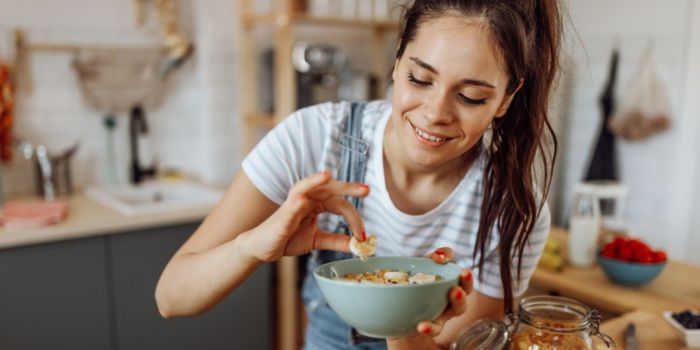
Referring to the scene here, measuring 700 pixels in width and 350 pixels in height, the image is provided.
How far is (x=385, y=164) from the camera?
1120 mm

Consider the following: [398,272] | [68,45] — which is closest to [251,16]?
[68,45]

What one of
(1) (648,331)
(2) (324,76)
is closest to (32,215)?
(2) (324,76)

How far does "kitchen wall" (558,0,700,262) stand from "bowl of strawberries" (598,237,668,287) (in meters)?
1.06

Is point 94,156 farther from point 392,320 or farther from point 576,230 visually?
point 392,320

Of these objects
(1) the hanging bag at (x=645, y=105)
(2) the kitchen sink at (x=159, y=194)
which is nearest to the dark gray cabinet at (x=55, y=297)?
(2) the kitchen sink at (x=159, y=194)

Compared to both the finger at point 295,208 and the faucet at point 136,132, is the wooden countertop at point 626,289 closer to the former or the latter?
the finger at point 295,208

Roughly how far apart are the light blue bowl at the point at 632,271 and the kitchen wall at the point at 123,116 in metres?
1.78

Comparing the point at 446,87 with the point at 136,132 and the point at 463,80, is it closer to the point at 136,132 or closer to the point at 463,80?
A: the point at 463,80

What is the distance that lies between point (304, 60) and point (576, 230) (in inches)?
55.5

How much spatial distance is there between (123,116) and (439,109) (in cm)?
214

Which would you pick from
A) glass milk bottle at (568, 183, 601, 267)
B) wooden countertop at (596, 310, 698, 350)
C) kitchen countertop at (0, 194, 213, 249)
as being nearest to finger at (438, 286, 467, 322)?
wooden countertop at (596, 310, 698, 350)

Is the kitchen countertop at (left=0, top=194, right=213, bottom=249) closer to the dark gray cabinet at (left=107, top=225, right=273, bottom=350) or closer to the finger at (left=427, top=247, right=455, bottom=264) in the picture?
the dark gray cabinet at (left=107, top=225, right=273, bottom=350)

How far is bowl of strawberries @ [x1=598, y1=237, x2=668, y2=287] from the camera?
5.27 feet

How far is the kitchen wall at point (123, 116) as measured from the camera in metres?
2.41
